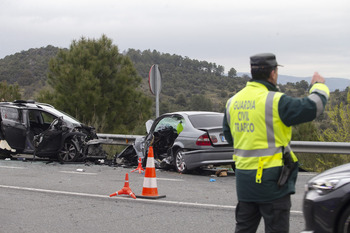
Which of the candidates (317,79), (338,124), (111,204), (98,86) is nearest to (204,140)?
(111,204)

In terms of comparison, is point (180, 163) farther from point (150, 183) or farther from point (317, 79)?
point (317, 79)

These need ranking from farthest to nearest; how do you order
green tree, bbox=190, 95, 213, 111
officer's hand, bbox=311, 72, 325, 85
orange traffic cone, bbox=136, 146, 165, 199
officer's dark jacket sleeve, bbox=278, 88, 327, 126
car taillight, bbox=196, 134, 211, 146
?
green tree, bbox=190, 95, 213, 111 < car taillight, bbox=196, 134, 211, 146 < orange traffic cone, bbox=136, 146, 165, 199 < officer's hand, bbox=311, 72, 325, 85 < officer's dark jacket sleeve, bbox=278, 88, 327, 126

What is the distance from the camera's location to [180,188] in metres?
10.4

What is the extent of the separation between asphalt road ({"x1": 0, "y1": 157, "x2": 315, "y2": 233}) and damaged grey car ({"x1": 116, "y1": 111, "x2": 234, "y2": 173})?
44 centimetres

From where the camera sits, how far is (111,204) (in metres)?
8.62

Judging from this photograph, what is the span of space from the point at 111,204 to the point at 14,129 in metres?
8.07

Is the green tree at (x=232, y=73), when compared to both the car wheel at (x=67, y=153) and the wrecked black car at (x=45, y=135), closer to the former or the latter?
the wrecked black car at (x=45, y=135)

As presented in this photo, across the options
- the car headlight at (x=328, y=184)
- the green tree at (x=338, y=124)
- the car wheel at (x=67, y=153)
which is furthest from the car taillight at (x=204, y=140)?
the green tree at (x=338, y=124)

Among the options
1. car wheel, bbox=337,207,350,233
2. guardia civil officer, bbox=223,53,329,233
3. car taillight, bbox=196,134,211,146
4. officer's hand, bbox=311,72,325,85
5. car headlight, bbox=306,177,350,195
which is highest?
officer's hand, bbox=311,72,325,85

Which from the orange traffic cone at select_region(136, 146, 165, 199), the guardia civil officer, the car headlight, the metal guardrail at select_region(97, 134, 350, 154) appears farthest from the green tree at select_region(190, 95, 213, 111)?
the guardia civil officer

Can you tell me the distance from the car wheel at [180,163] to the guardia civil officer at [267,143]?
8.68 m

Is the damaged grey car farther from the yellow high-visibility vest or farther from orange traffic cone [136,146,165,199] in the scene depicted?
the yellow high-visibility vest

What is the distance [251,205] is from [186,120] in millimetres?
9026

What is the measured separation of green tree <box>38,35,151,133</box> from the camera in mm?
32344
